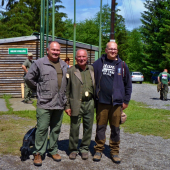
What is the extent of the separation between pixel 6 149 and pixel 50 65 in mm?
1882

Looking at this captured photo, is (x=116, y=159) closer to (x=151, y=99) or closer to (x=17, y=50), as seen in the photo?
(x=17, y=50)

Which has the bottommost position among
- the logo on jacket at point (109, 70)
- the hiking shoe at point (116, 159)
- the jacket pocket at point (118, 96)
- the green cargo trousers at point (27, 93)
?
the hiking shoe at point (116, 159)

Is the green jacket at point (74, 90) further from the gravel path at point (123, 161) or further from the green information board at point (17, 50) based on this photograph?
the green information board at point (17, 50)

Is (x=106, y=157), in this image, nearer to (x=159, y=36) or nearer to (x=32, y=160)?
(x=32, y=160)

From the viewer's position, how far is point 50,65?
423cm

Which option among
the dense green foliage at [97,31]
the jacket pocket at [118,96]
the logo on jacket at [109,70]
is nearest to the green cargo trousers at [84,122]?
the jacket pocket at [118,96]

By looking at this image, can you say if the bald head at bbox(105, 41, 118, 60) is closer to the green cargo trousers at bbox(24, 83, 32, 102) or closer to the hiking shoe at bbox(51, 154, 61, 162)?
the hiking shoe at bbox(51, 154, 61, 162)

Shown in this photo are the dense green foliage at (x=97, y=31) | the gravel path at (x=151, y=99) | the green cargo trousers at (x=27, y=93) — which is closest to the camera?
the green cargo trousers at (x=27, y=93)

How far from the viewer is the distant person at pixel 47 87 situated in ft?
13.8

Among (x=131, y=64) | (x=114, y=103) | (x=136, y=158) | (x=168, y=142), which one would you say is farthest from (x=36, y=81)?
(x=131, y=64)

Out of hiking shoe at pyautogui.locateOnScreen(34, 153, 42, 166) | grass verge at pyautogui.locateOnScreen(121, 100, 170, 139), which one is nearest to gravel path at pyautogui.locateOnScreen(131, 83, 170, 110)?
grass verge at pyautogui.locateOnScreen(121, 100, 170, 139)

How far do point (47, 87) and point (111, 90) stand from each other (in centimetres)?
101

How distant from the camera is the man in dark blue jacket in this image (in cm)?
434

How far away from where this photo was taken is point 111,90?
170 inches
